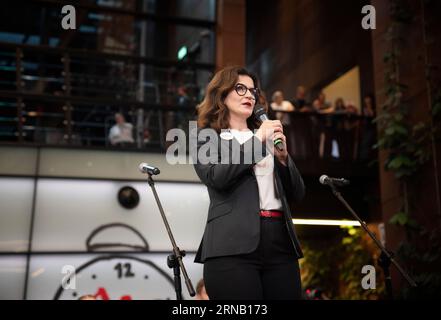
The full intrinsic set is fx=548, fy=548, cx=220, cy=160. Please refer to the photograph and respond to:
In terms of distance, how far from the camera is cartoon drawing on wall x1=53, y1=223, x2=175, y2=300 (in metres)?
6.55

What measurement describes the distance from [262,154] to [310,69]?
10.5 m

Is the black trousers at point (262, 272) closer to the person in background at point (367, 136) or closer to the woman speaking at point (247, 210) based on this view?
the woman speaking at point (247, 210)

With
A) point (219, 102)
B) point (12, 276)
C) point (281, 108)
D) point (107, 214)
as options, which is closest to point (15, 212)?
point (12, 276)

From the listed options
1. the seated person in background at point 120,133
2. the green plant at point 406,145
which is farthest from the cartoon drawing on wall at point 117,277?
the green plant at point 406,145

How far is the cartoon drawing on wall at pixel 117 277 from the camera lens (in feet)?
21.5

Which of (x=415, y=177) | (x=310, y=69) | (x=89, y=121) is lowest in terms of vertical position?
(x=415, y=177)

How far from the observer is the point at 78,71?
879cm

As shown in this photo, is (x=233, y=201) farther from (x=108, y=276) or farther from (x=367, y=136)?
(x=367, y=136)

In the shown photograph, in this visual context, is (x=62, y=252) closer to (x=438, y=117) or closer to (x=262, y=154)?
(x=438, y=117)

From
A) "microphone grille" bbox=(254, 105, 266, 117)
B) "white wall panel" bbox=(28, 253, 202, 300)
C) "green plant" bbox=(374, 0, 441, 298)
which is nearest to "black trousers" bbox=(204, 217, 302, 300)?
"microphone grille" bbox=(254, 105, 266, 117)

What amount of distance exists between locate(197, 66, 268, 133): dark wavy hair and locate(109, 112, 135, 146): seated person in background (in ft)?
18.4

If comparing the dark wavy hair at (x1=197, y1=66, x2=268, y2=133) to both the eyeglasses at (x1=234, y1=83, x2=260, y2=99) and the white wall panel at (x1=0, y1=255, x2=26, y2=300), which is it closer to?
the eyeglasses at (x1=234, y1=83, x2=260, y2=99)
